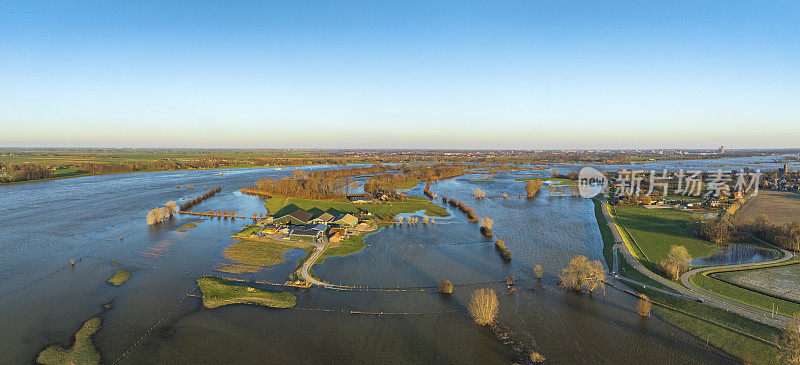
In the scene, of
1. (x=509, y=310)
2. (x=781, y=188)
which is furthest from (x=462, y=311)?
(x=781, y=188)

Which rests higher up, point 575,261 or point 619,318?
point 575,261

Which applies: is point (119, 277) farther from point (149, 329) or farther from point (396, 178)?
point (396, 178)

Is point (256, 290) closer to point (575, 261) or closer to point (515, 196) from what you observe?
point (575, 261)

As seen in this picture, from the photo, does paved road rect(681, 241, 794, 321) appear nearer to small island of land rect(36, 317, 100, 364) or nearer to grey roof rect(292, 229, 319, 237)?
grey roof rect(292, 229, 319, 237)

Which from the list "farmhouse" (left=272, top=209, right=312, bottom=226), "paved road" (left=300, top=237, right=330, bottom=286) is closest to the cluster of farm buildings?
"farmhouse" (left=272, top=209, right=312, bottom=226)

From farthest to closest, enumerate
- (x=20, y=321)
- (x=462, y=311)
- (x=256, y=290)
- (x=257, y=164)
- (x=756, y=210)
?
(x=257, y=164) → (x=756, y=210) → (x=256, y=290) → (x=462, y=311) → (x=20, y=321)

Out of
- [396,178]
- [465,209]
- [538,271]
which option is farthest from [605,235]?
[396,178]
